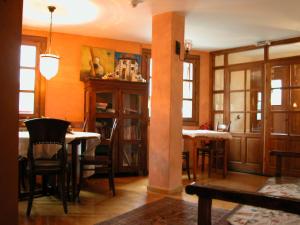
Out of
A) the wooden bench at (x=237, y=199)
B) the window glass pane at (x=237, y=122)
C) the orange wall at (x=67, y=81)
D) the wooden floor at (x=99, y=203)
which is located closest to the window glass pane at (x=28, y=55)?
the orange wall at (x=67, y=81)

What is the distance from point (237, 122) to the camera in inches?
225

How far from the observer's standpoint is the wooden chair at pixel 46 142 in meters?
2.91

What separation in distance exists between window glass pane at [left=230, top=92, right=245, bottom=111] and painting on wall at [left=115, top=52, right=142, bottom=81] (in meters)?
1.90

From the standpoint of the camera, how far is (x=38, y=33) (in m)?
4.88

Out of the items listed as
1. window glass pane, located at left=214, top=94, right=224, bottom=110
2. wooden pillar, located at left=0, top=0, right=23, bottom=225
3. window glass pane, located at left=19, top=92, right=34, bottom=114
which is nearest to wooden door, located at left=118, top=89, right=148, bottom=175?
window glass pane, located at left=19, top=92, right=34, bottom=114

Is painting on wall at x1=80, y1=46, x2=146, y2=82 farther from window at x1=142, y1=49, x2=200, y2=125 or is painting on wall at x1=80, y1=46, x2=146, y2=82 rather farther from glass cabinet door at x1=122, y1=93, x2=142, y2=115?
window at x1=142, y1=49, x2=200, y2=125

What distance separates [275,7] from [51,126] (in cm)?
300

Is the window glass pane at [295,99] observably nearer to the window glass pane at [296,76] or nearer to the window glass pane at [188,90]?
the window glass pane at [296,76]

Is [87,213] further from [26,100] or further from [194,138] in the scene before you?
[26,100]

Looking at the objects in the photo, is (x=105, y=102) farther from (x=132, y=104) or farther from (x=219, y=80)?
(x=219, y=80)

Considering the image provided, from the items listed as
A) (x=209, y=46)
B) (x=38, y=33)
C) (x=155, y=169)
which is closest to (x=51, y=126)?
(x=155, y=169)

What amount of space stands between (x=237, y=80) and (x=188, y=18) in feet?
6.80

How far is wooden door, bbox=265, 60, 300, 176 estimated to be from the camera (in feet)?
16.1

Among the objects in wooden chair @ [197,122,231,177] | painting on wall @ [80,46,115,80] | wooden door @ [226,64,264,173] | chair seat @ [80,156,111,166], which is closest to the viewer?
chair seat @ [80,156,111,166]
